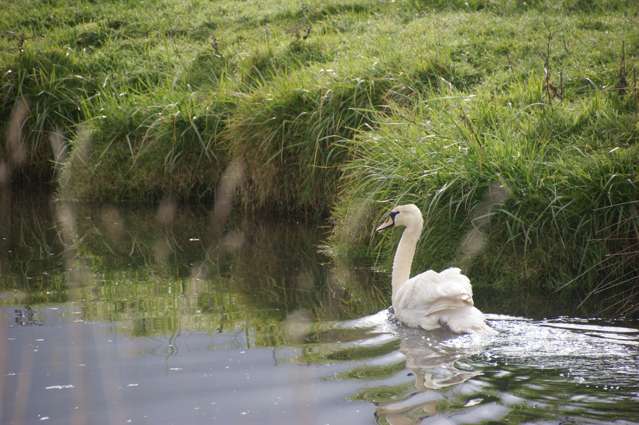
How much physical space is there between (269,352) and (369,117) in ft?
14.9

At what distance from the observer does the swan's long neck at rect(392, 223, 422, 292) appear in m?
8.19

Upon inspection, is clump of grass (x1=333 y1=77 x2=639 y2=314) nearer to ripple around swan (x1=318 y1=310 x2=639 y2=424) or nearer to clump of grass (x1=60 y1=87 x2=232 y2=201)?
ripple around swan (x1=318 y1=310 x2=639 y2=424)

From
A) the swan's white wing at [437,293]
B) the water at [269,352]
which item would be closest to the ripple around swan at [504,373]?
the water at [269,352]

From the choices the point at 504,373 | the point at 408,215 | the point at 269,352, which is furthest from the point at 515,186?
the point at 269,352

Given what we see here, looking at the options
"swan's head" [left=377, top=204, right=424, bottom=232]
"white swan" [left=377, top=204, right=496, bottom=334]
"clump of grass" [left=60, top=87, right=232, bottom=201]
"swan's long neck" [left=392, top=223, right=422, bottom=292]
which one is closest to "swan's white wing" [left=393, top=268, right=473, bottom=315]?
"white swan" [left=377, top=204, right=496, bottom=334]

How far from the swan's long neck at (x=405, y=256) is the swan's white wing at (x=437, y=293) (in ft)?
1.14

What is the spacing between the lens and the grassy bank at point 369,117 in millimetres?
8734

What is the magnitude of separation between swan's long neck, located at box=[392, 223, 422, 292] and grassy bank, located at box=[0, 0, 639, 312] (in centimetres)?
69

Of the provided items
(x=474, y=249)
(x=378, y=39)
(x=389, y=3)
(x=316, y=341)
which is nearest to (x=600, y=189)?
(x=474, y=249)

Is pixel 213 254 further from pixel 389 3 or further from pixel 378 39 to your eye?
pixel 389 3

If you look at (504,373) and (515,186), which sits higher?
(515,186)

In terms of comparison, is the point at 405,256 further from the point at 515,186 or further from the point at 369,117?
the point at 369,117

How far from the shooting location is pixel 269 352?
711cm

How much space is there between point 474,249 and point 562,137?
5.08 ft
